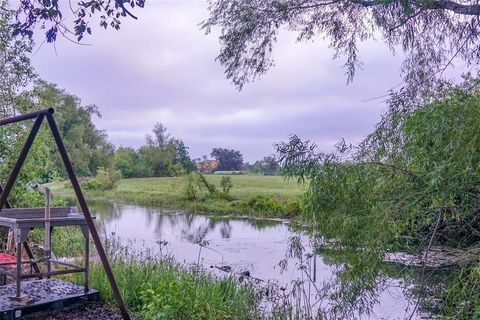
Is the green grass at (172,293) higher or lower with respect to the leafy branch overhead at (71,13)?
lower

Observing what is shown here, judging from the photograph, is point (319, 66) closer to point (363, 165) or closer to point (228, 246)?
point (363, 165)

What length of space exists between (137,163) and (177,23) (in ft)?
101

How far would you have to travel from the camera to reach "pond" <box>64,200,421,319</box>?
299 inches

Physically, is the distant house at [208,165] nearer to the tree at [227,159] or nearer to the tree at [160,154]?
the tree at [227,159]

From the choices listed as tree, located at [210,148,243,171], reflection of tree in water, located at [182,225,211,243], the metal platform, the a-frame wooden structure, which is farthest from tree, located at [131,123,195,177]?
the a-frame wooden structure

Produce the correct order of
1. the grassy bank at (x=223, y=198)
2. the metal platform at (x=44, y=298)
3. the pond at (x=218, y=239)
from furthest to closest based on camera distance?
the grassy bank at (x=223, y=198), the pond at (x=218, y=239), the metal platform at (x=44, y=298)

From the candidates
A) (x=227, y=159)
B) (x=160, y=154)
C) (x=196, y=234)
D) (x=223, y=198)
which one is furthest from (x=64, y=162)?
(x=160, y=154)

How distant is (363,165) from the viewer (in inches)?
124

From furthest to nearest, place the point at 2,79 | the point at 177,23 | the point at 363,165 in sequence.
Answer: the point at 2,79 < the point at 177,23 < the point at 363,165

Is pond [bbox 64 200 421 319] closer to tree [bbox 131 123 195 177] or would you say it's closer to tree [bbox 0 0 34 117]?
tree [bbox 0 0 34 117]

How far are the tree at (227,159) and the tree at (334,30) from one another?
2064 centimetres

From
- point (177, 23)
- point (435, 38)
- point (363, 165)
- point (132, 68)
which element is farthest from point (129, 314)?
point (132, 68)

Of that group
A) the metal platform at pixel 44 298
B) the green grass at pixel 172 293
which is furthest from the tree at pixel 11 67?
the metal platform at pixel 44 298

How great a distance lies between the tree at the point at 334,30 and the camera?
449cm
